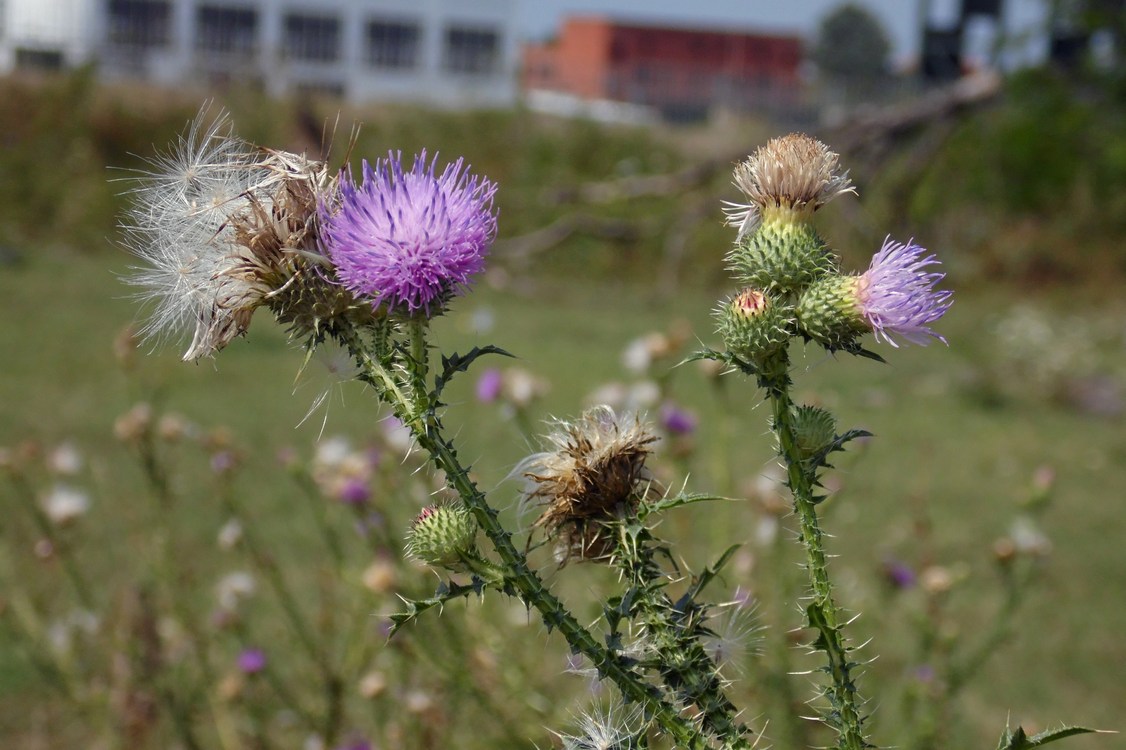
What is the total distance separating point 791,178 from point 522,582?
48 cm

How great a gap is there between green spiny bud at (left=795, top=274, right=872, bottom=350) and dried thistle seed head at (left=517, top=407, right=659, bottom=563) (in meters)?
0.22

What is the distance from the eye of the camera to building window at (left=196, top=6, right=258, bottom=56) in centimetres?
3603

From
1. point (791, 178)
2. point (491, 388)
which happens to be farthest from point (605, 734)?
point (491, 388)

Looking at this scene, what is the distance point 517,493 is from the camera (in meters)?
1.33

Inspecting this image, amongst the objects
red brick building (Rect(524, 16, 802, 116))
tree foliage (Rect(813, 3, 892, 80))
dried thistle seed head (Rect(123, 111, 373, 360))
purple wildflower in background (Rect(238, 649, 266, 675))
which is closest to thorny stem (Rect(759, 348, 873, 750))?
dried thistle seed head (Rect(123, 111, 373, 360))

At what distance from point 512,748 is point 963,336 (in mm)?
10766

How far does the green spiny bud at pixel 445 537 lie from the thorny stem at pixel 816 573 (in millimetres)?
304

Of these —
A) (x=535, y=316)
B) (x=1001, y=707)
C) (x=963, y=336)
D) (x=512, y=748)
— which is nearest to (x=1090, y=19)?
(x=1001, y=707)

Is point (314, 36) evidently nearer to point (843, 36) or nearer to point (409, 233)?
point (843, 36)

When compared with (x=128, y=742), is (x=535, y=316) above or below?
below

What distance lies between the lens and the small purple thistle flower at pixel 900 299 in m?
1.02

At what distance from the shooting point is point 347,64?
37.6 m

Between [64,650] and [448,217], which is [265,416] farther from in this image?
[448,217]

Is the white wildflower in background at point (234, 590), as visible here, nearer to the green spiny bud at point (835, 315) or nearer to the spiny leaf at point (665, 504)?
the spiny leaf at point (665, 504)
